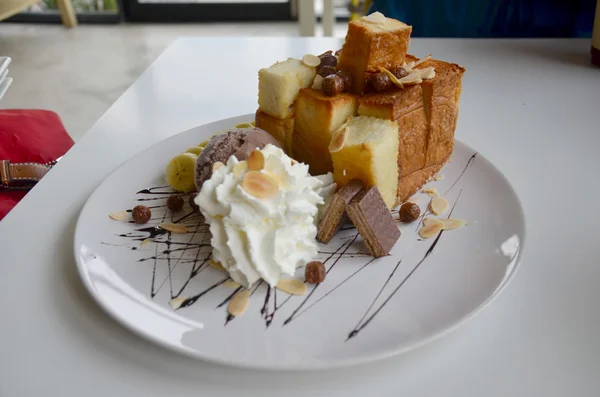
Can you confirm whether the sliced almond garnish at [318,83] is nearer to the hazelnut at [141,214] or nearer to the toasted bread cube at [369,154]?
the toasted bread cube at [369,154]

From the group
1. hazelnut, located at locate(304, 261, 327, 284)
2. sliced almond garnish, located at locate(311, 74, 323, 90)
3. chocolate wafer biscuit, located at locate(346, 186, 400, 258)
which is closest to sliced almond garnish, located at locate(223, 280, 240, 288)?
hazelnut, located at locate(304, 261, 327, 284)

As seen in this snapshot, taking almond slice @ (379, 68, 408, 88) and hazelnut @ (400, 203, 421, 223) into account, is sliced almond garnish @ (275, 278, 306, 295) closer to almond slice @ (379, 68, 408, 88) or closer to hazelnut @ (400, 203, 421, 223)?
hazelnut @ (400, 203, 421, 223)

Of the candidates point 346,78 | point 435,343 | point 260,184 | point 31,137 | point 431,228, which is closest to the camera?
point 435,343

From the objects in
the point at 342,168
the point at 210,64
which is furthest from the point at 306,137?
the point at 210,64

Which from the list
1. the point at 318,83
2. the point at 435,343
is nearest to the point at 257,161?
the point at 318,83

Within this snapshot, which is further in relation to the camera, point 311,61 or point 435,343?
point 311,61

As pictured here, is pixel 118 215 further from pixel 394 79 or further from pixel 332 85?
pixel 394 79

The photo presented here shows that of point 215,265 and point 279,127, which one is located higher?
point 279,127
